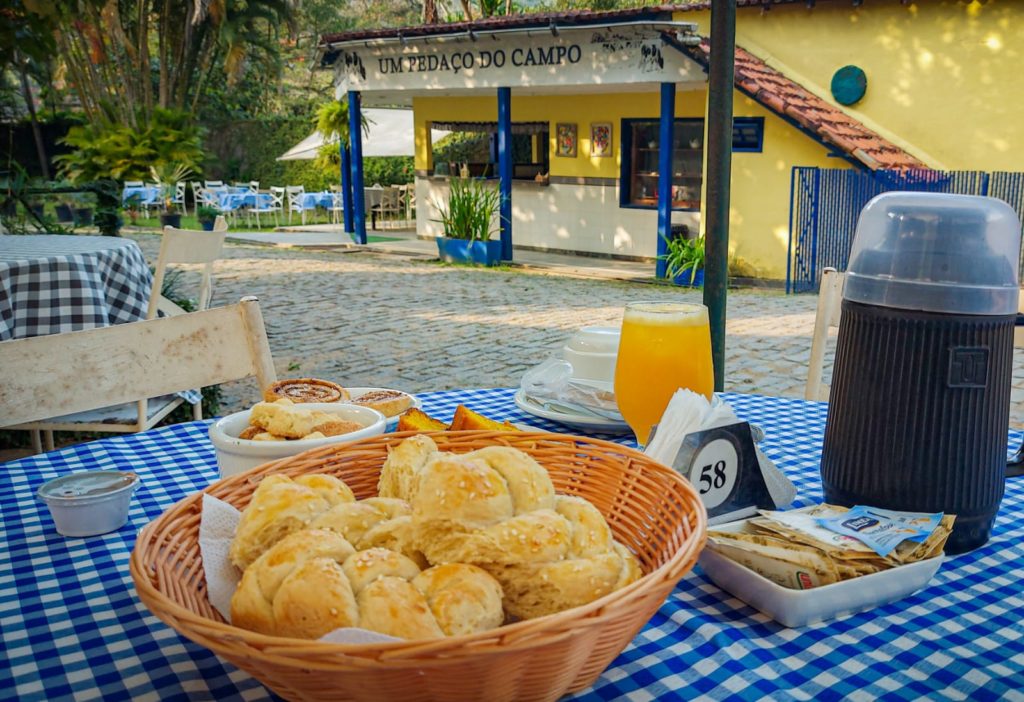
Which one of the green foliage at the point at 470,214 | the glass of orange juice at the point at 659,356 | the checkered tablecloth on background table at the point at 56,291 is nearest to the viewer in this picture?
the glass of orange juice at the point at 659,356

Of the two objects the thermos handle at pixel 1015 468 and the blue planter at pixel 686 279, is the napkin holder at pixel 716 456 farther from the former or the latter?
the blue planter at pixel 686 279

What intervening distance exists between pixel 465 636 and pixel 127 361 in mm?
1607

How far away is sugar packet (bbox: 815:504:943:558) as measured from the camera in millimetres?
1079

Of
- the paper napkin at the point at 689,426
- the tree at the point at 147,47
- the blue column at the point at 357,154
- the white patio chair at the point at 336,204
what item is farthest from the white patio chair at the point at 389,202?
the paper napkin at the point at 689,426

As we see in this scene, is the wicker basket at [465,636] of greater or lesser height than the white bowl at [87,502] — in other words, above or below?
above

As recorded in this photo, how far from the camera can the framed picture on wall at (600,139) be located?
13.9m

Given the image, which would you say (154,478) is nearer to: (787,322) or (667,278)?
(787,322)

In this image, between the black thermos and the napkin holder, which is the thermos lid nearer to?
the black thermos

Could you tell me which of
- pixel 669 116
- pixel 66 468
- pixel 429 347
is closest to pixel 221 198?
pixel 669 116

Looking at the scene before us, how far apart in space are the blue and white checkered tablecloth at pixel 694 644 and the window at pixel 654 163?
38.8ft

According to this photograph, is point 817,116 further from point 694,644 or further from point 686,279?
point 694,644

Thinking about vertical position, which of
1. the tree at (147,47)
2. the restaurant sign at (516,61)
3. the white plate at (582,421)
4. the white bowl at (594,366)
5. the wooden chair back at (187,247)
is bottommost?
the white plate at (582,421)

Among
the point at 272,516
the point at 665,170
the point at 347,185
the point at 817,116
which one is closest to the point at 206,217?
the point at 347,185

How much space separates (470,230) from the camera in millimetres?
13117
